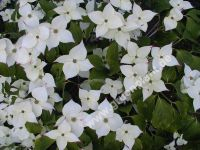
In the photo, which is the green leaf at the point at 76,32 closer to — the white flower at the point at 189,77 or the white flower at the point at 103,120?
the white flower at the point at 103,120

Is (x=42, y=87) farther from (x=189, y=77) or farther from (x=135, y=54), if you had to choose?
(x=189, y=77)

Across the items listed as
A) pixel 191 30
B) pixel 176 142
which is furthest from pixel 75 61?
pixel 176 142

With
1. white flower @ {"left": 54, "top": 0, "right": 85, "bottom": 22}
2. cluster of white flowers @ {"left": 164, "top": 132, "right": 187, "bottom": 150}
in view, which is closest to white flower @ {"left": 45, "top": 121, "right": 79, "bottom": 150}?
white flower @ {"left": 54, "top": 0, "right": 85, "bottom": 22}

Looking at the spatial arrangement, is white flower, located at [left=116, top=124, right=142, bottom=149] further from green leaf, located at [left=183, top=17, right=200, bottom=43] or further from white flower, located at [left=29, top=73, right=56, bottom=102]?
green leaf, located at [left=183, top=17, right=200, bottom=43]

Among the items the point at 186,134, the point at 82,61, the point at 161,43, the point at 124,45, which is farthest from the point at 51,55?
the point at 186,134

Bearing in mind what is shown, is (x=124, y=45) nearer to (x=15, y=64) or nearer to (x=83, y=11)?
(x=83, y=11)

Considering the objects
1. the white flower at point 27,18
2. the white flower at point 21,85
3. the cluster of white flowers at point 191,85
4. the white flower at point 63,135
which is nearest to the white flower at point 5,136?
the white flower at point 21,85
